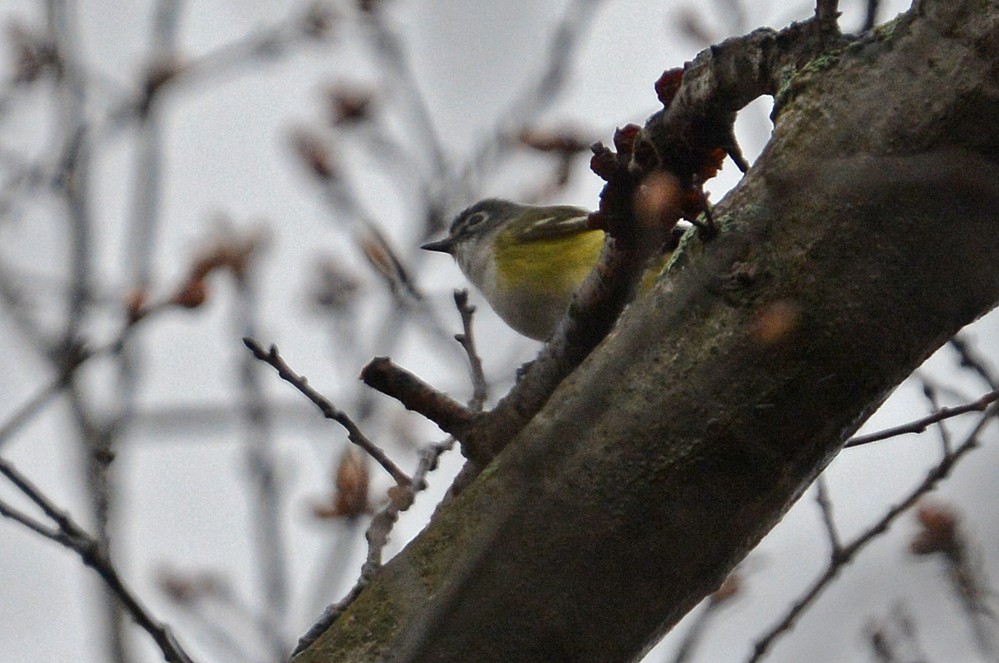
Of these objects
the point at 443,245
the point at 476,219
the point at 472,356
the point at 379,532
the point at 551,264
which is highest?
the point at 476,219

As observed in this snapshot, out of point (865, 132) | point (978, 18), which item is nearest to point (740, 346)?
point (865, 132)

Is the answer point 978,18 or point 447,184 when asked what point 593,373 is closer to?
point 978,18

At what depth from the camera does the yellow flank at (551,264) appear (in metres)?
5.79

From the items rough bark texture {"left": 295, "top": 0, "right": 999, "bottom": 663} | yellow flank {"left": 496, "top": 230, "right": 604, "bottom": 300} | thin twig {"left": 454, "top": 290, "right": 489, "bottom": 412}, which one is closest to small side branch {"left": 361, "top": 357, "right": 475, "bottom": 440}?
rough bark texture {"left": 295, "top": 0, "right": 999, "bottom": 663}

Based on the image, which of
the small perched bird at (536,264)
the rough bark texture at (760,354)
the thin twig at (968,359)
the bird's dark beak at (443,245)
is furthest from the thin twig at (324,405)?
the bird's dark beak at (443,245)

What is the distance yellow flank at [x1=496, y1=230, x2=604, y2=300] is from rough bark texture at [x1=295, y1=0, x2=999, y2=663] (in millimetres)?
3945

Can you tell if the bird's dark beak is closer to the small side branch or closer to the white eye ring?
the white eye ring

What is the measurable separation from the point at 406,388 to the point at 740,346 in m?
0.66

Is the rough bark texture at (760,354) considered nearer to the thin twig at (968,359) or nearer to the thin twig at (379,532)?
the thin twig at (379,532)

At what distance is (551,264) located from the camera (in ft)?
19.1

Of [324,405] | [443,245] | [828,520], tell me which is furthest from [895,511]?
[443,245]

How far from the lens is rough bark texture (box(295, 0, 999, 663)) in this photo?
64.2 inches

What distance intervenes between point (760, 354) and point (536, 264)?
13.8 ft

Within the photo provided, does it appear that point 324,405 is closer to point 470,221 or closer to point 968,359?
point 968,359
